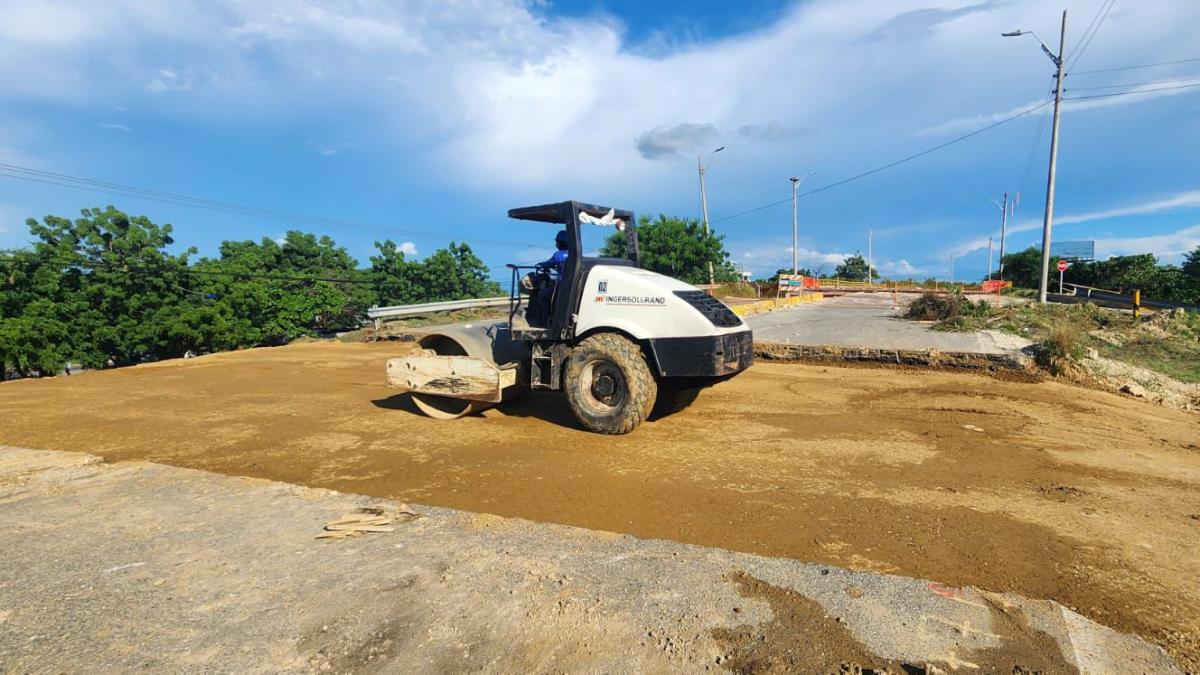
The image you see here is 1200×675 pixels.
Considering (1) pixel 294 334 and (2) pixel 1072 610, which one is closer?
(2) pixel 1072 610

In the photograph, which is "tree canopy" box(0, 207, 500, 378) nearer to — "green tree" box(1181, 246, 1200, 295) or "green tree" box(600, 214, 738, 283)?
"green tree" box(600, 214, 738, 283)

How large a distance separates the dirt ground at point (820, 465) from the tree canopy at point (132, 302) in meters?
16.9

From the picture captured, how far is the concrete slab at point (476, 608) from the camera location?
2.65 meters

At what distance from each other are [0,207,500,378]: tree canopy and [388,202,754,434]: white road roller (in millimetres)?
23508

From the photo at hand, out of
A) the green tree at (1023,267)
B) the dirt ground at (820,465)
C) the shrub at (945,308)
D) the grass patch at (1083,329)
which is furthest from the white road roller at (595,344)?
the green tree at (1023,267)

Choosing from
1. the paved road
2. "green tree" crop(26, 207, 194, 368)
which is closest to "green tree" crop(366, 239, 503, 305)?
"green tree" crop(26, 207, 194, 368)

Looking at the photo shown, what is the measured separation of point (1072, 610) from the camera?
118 inches

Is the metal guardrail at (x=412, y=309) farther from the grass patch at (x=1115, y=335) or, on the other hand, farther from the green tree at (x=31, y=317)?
the grass patch at (x=1115, y=335)

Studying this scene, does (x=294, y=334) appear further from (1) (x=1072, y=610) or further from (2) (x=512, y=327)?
(1) (x=1072, y=610)

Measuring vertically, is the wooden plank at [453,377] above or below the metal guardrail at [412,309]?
below

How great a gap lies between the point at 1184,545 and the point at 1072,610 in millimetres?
1561

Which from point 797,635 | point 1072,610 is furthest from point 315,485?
point 1072,610

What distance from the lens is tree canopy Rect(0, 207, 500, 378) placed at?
2314cm

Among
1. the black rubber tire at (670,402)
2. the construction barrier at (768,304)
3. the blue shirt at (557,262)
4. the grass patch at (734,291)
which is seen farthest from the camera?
the grass patch at (734,291)
